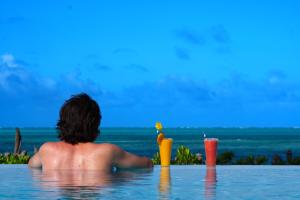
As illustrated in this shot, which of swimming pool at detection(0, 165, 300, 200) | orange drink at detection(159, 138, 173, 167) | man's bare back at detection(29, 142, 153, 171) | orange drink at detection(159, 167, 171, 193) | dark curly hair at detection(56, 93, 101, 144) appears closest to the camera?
swimming pool at detection(0, 165, 300, 200)

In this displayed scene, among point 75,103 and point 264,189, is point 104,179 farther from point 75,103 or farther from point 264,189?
point 264,189

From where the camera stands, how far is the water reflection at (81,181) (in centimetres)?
715

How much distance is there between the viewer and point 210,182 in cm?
845

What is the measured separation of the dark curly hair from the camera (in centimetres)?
834

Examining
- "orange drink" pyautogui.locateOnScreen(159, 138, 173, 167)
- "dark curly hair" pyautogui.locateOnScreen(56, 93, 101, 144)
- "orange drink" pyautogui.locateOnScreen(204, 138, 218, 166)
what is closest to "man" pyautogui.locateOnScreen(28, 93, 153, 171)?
"dark curly hair" pyautogui.locateOnScreen(56, 93, 101, 144)

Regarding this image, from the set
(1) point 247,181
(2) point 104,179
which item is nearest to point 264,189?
(1) point 247,181

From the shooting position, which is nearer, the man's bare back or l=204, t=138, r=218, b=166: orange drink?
the man's bare back

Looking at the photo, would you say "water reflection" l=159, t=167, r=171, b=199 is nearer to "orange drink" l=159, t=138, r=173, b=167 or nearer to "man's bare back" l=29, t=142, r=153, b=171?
"orange drink" l=159, t=138, r=173, b=167

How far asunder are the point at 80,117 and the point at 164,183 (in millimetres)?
1168

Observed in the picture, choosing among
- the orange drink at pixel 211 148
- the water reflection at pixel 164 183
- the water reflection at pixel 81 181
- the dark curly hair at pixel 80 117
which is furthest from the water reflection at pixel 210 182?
the dark curly hair at pixel 80 117

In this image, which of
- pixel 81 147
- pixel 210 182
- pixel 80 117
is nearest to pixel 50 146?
pixel 81 147

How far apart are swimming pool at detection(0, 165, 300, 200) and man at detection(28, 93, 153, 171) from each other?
4.6 inches

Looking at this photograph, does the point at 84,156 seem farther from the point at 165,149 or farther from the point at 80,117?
the point at 165,149

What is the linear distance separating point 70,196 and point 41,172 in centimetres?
240
